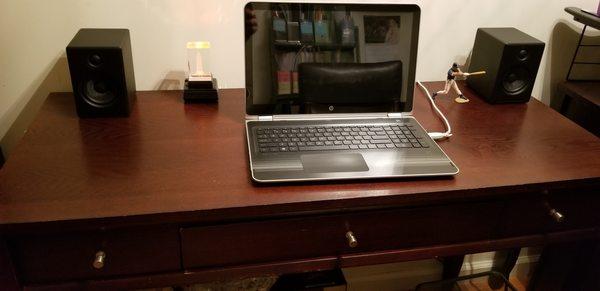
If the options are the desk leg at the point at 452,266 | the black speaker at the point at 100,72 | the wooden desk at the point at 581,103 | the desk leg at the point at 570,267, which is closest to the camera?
the black speaker at the point at 100,72

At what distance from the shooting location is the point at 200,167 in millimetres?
920

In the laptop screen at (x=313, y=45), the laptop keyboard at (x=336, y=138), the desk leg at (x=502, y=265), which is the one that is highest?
the laptop screen at (x=313, y=45)

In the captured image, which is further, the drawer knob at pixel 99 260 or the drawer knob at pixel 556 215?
the drawer knob at pixel 556 215

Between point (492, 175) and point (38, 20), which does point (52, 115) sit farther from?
point (492, 175)

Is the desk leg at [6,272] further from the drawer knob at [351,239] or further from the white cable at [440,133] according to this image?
the white cable at [440,133]

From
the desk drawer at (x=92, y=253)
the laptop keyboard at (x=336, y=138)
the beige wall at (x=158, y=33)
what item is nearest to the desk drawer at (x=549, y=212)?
the laptop keyboard at (x=336, y=138)

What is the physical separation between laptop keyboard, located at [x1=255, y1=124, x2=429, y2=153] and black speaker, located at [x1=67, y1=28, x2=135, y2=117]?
1.05 ft

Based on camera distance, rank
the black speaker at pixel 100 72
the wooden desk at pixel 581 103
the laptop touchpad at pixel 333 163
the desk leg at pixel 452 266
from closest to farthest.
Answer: the laptop touchpad at pixel 333 163 < the black speaker at pixel 100 72 < the wooden desk at pixel 581 103 < the desk leg at pixel 452 266

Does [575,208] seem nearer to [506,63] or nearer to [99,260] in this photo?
[506,63]

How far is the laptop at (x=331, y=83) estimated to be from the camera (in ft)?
3.22

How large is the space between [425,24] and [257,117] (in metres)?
0.56

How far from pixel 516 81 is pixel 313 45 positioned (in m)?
0.56

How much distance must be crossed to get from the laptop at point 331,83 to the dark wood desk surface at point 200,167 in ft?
0.21

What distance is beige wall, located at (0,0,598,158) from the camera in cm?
115
